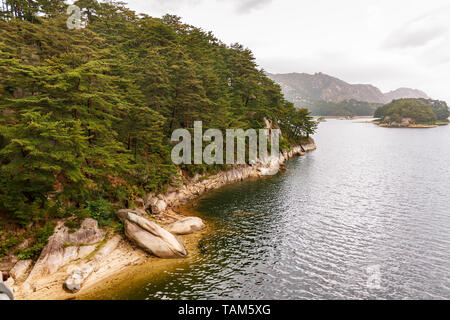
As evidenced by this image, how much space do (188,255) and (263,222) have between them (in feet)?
34.2

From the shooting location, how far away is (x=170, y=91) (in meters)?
35.4

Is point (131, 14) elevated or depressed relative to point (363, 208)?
elevated

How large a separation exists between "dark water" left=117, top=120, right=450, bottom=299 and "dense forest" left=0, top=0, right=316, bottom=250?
31.3ft

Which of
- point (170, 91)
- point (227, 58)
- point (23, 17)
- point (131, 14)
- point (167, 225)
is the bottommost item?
point (167, 225)

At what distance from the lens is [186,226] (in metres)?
24.3

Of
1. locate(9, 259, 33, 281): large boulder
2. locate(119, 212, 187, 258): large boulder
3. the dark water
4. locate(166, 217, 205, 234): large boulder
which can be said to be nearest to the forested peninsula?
locate(9, 259, 33, 281): large boulder

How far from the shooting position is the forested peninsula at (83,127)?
1652 centimetres

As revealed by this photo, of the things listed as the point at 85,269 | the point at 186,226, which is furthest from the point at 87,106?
the point at 186,226

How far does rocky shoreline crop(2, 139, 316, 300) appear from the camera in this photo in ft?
50.0

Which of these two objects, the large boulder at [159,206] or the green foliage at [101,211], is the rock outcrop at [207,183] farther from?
the green foliage at [101,211]

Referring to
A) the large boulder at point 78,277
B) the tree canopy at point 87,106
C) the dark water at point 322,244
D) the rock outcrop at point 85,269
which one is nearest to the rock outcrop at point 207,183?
the tree canopy at point 87,106

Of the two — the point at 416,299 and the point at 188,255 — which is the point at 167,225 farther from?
the point at 416,299
